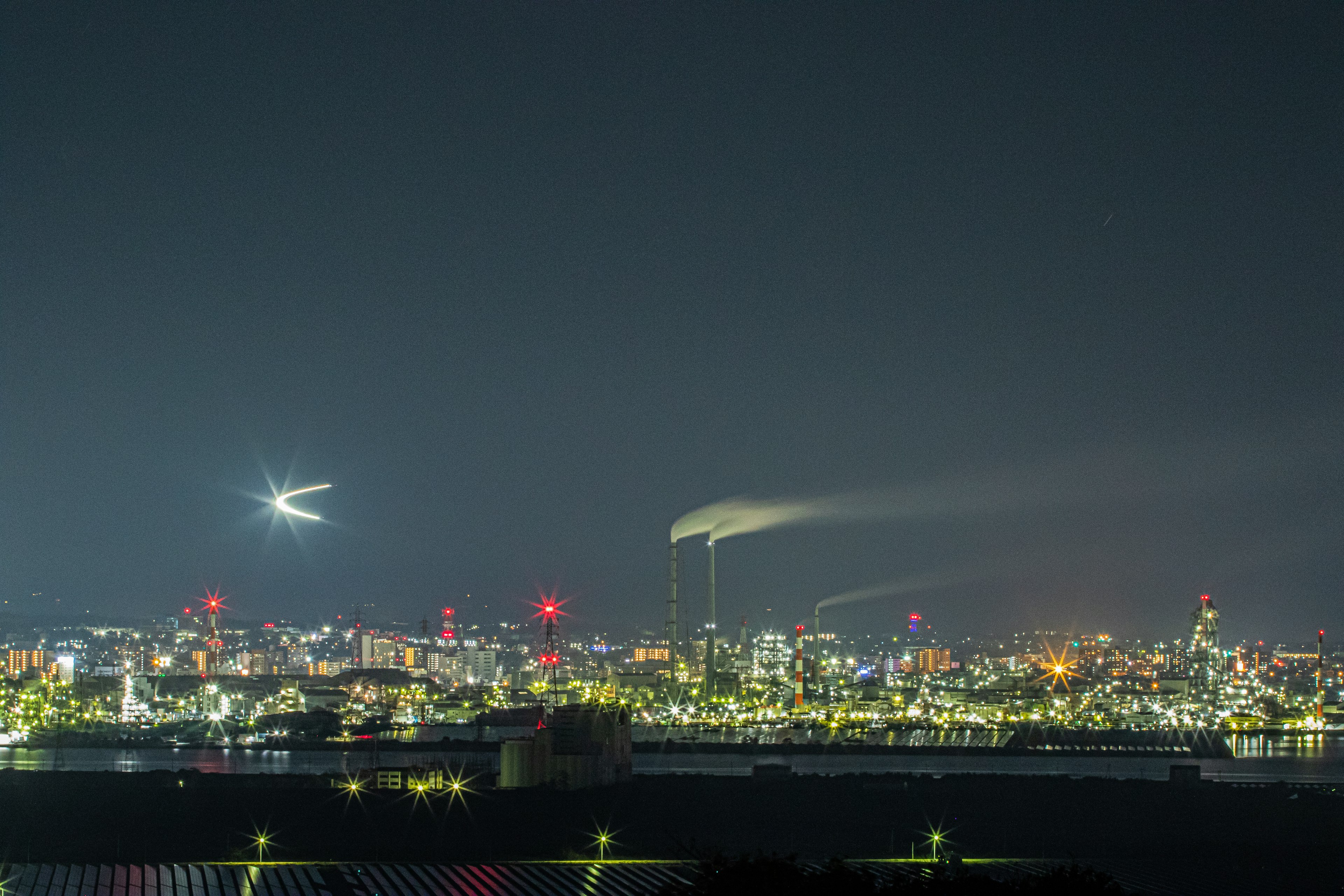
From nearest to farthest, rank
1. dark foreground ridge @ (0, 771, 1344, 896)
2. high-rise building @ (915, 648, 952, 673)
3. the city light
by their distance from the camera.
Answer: dark foreground ridge @ (0, 771, 1344, 896)
the city light
high-rise building @ (915, 648, 952, 673)

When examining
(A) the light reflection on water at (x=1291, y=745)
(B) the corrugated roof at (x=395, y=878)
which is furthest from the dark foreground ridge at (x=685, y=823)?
(A) the light reflection on water at (x=1291, y=745)

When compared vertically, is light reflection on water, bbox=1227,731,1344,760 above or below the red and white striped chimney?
below

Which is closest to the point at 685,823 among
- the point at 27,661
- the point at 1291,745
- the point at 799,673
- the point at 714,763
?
the point at 714,763

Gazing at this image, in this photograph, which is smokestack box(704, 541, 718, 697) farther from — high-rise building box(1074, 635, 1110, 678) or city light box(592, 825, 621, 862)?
city light box(592, 825, 621, 862)

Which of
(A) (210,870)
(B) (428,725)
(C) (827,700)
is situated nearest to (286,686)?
(B) (428,725)

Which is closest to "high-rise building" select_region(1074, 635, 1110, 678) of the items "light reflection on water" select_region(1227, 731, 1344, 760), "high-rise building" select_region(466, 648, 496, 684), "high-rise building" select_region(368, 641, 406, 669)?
"light reflection on water" select_region(1227, 731, 1344, 760)

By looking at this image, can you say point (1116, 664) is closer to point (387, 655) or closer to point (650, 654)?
point (650, 654)

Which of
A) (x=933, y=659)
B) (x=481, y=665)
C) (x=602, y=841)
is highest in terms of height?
(x=602, y=841)
